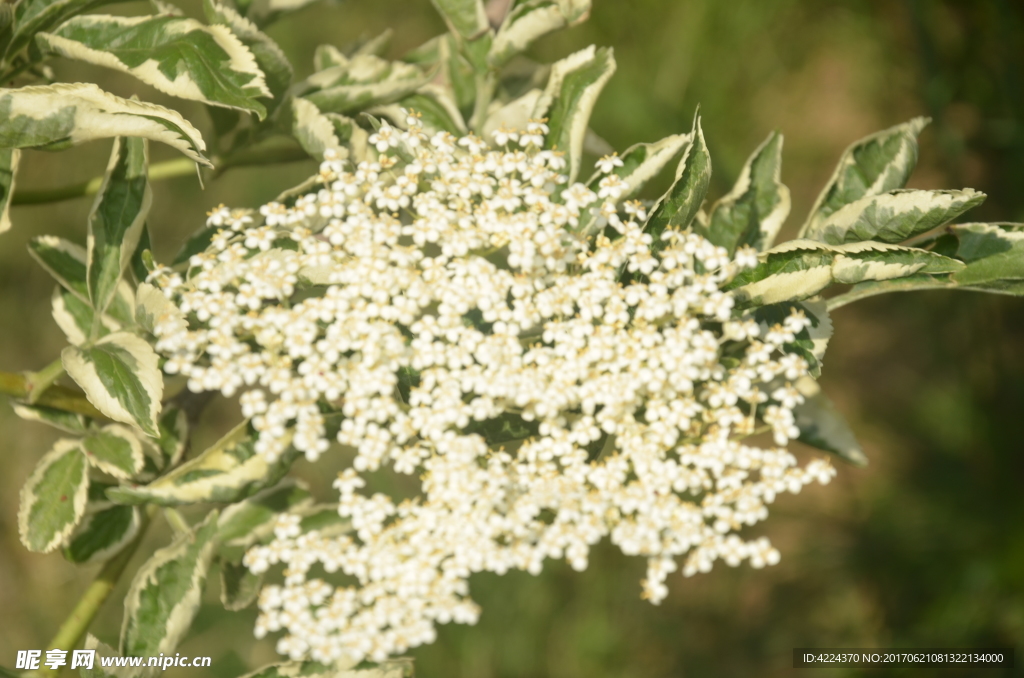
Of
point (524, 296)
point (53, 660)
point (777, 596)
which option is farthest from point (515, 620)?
point (524, 296)

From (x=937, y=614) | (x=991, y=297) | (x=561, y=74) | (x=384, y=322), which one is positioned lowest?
(x=937, y=614)

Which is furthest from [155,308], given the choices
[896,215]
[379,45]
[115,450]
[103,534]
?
[896,215]

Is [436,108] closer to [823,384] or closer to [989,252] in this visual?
[989,252]

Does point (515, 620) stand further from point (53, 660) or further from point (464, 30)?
point (464, 30)

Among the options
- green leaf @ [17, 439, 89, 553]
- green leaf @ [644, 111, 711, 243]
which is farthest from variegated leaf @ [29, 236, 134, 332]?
green leaf @ [644, 111, 711, 243]

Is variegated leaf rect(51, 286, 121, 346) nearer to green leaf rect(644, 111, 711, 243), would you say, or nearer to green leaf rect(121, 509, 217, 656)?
green leaf rect(121, 509, 217, 656)
